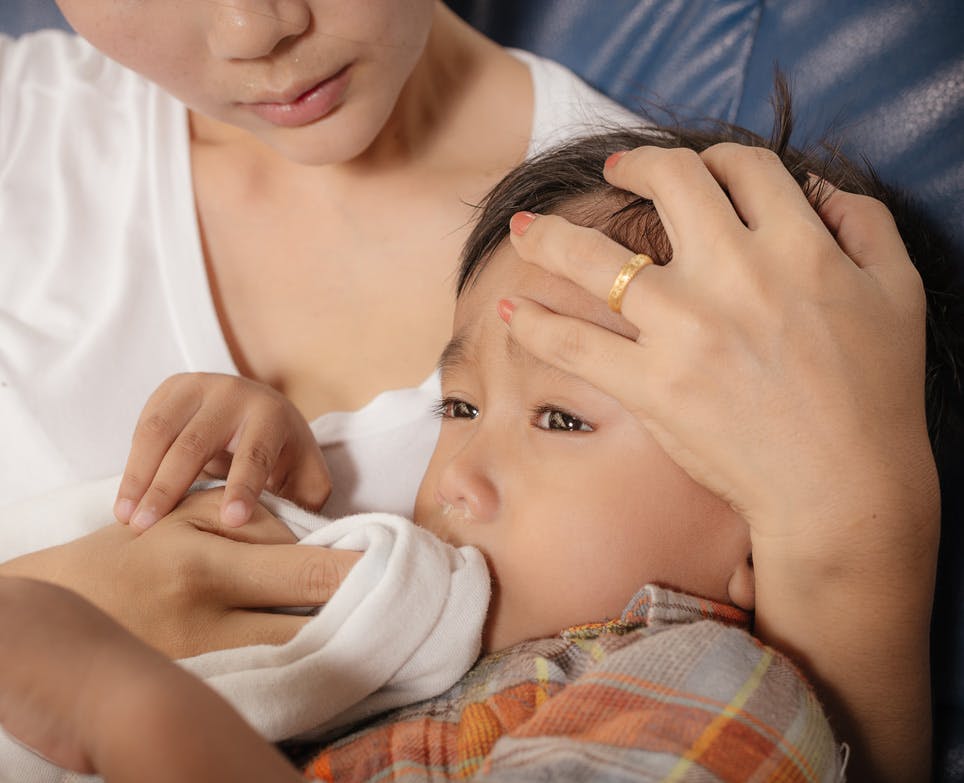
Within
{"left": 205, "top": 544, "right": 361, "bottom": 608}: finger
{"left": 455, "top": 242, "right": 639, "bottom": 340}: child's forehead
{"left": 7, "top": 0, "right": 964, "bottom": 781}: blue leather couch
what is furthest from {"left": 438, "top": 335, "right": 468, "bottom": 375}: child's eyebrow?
{"left": 7, "top": 0, "right": 964, "bottom": 781}: blue leather couch

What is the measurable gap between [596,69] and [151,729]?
1.42 metres

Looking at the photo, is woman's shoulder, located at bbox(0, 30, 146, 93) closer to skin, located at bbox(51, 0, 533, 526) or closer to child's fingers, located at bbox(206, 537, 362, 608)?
skin, located at bbox(51, 0, 533, 526)

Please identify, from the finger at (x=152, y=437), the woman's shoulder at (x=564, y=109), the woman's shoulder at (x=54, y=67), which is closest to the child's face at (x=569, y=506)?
the finger at (x=152, y=437)

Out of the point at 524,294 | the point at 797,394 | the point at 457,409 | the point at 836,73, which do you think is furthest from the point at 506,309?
the point at 836,73

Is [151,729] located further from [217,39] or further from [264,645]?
[217,39]

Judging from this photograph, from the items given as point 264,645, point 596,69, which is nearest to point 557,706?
point 264,645

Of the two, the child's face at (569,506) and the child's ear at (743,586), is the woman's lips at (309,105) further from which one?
the child's ear at (743,586)

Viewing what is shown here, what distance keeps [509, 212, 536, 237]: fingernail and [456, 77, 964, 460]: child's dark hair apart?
7 centimetres

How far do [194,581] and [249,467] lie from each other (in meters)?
0.15

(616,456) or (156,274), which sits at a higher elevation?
(616,456)

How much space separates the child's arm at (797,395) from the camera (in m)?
0.77

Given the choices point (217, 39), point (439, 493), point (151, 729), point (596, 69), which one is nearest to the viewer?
point (151, 729)

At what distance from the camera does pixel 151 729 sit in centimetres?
52

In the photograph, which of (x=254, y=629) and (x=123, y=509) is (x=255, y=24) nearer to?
(x=123, y=509)
